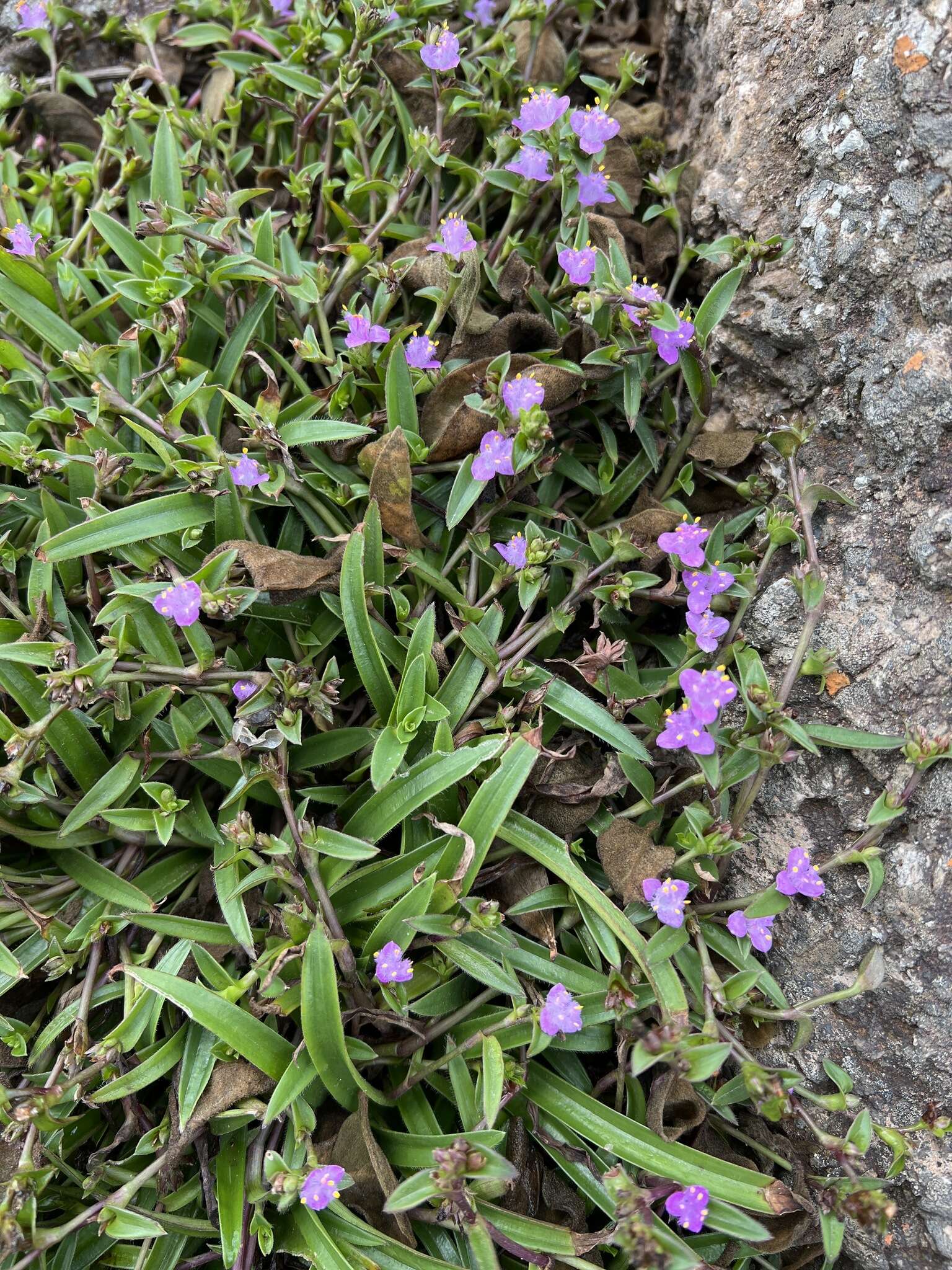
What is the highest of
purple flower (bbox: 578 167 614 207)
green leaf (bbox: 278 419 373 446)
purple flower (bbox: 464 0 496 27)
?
purple flower (bbox: 464 0 496 27)

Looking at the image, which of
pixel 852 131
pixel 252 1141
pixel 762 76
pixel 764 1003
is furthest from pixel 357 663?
pixel 762 76

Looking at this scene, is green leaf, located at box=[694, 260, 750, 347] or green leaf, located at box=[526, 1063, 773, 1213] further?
green leaf, located at box=[694, 260, 750, 347]

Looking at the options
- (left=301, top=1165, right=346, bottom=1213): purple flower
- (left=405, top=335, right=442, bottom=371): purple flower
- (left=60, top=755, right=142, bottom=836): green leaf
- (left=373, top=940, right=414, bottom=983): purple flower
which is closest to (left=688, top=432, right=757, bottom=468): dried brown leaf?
(left=405, top=335, right=442, bottom=371): purple flower

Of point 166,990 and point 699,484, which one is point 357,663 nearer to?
point 166,990

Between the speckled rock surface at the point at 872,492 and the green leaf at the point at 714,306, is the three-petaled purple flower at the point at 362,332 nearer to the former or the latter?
the green leaf at the point at 714,306

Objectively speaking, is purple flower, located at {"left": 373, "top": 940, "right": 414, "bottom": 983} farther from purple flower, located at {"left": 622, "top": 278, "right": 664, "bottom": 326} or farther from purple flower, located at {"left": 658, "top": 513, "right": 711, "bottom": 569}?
purple flower, located at {"left": 622, "top": 278, "right": 664, "bottom": 326}

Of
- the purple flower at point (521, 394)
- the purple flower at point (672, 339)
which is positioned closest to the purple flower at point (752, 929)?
the purple flower at point (521, 394)

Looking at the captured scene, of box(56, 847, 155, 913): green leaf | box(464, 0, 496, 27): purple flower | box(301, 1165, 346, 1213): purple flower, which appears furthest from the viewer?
box(464, 0, 496, 27): purple flower
